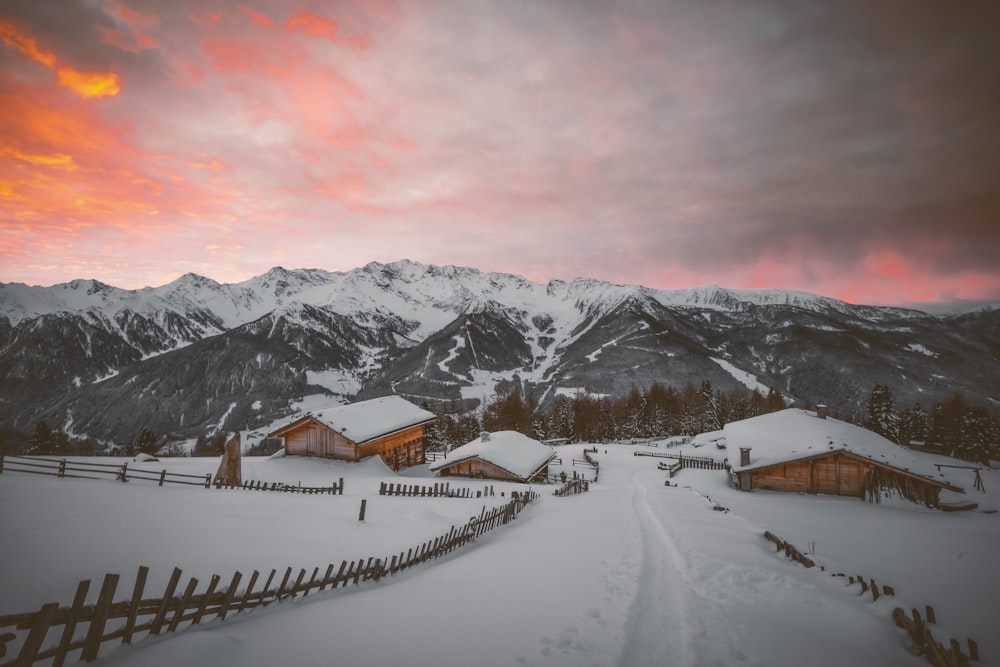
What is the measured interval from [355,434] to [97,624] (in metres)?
32.6

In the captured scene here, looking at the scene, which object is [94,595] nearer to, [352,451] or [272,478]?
[272,478]

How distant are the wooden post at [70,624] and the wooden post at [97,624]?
7.7 inches

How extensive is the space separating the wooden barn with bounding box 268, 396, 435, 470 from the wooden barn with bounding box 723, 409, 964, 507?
31.0 m

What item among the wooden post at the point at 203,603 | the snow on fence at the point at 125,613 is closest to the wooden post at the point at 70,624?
the snow on fence at the point at 125,613

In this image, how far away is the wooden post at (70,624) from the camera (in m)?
5.18

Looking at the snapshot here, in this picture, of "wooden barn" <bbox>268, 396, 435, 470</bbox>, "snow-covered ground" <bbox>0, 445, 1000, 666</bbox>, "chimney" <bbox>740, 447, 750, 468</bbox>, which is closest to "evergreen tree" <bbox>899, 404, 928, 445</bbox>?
"chimney" <bbox>740, 447, 750, 468</bbox>

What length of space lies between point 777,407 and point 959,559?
88.9 meters

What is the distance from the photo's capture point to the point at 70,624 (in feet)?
17.6

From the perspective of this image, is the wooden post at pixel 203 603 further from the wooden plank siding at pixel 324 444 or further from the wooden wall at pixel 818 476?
the wooden wall at pixel 818 476

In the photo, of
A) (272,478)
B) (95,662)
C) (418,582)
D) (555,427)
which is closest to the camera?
(95,662)

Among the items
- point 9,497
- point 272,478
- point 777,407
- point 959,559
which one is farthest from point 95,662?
point 777,407

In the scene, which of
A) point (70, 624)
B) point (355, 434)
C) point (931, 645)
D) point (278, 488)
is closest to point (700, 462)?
point (355, 434)

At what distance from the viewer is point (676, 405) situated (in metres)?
95.9

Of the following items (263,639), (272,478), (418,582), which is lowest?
(272,478)
